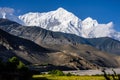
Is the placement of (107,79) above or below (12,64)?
below

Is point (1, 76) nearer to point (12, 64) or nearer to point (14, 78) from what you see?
point (14, 78)

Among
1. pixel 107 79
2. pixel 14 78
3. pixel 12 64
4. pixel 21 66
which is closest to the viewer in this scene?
pixel 107 79

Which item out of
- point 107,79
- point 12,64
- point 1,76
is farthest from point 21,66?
point 107,79

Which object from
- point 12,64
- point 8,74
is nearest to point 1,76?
point 8,74

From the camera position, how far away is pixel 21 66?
547ft

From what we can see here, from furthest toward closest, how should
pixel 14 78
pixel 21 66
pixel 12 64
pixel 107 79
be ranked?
pixel 21 66, pixel 12 64, pixel 14 78, pixel 107 79

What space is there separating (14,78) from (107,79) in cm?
1885

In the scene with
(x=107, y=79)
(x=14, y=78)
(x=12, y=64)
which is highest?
(x=12, y=64)

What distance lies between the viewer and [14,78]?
36.2 meters

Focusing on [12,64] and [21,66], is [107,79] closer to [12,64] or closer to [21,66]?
[12,64]

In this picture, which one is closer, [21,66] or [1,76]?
[1,76]

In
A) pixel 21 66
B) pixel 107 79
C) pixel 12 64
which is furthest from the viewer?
pixel 21 66

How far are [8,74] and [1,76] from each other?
3.15 ft

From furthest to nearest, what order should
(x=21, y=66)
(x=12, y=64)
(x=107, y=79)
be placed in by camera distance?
(x=21, y=66), (x=12, y=64), (x=107, y=79)
